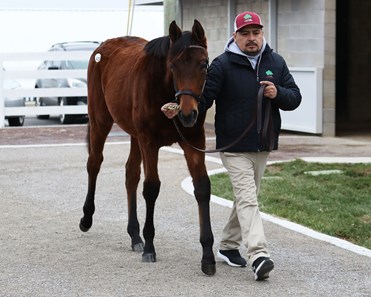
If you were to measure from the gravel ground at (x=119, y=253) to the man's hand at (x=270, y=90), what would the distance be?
4.50ft

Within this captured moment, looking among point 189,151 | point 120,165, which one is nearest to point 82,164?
point 120,165

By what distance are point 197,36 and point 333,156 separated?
26.3 feet

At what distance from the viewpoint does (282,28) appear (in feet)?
63.5

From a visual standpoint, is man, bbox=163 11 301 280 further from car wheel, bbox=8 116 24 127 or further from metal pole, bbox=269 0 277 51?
car wheel, bbox=8 116 24 127

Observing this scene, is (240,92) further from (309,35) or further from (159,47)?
(309,35)

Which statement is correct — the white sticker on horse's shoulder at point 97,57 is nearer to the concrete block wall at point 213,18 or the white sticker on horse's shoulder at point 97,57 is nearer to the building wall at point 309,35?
the building wall at point 309,35

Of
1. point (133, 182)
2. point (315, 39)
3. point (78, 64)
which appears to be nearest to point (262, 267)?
point (133, 182)

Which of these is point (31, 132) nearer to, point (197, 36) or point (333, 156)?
point (333, 156)

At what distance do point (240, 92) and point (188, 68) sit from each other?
0.48 m

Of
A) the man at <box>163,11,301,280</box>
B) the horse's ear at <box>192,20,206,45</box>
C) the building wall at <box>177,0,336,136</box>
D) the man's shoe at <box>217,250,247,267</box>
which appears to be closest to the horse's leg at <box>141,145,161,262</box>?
the man's shoe at <box>217,250,247,267</box>

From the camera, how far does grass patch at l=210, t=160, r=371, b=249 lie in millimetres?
9656

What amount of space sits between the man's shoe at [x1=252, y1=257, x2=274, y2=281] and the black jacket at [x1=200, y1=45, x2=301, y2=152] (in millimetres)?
863

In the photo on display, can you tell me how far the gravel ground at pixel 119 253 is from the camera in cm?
731

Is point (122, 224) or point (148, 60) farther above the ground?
point (148, 60)
